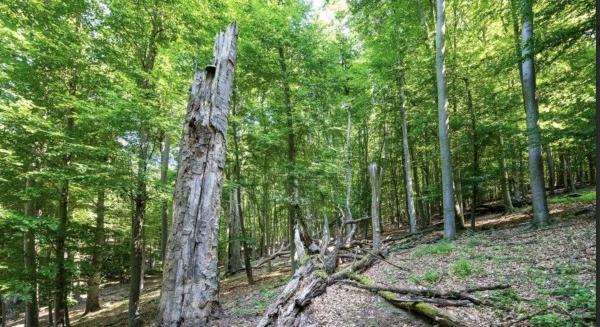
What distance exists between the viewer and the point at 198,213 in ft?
12.4

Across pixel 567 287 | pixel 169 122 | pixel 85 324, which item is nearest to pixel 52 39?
pixel 169 122

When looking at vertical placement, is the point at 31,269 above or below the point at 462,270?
below

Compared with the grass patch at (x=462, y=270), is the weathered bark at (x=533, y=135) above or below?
above

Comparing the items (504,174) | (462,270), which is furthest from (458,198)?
(462,270)

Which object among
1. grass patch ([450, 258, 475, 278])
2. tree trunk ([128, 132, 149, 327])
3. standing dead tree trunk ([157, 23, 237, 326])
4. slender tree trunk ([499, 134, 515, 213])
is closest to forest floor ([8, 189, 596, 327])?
grass patch ([450, 258, 475, 278])

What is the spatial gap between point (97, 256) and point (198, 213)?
12445 mm

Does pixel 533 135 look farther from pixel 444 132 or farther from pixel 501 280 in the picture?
pixel 501 280

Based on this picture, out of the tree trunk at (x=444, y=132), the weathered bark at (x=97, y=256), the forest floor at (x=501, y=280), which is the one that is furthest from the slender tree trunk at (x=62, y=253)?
the tree trunk at (x=444, y=132)

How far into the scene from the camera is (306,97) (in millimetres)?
11359

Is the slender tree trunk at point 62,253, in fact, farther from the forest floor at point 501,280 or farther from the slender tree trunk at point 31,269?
the forest floor at point 501,280

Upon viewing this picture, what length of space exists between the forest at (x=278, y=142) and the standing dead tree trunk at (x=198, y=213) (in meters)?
0.02

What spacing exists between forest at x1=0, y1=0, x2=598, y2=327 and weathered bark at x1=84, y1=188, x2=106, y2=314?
362mm

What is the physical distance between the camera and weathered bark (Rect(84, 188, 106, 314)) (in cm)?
1165

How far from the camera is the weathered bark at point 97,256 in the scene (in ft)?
38.2
